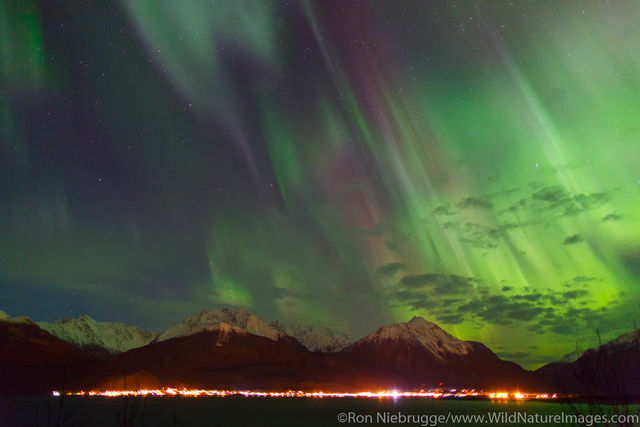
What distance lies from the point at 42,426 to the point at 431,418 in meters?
103

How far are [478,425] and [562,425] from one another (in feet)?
57.8

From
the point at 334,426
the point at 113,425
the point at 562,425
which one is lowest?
the point at 562,425

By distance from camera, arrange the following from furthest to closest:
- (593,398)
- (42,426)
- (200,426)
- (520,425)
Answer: (520,425) < (200,426) < (42,426) < (593,398)

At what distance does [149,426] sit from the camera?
11456cm

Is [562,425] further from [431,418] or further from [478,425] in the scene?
[431,418]

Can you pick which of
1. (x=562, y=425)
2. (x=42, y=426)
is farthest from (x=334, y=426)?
(x=42, y=426)

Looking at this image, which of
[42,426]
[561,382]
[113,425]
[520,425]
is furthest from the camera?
[520,425]

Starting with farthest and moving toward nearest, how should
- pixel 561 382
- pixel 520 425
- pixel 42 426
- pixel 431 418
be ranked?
pixel 431 418 → pixel 520 425 → pixel 42 426 → pixel 561 382

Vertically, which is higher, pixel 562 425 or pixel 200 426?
pixel 200 426

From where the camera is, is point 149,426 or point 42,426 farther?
point 149,426

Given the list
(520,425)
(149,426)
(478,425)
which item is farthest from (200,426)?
(520,425)

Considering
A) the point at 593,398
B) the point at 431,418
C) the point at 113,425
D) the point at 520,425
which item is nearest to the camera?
the point at 593,398

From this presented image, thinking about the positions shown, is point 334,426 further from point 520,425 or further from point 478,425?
point 520,425

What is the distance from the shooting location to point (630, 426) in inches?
779
